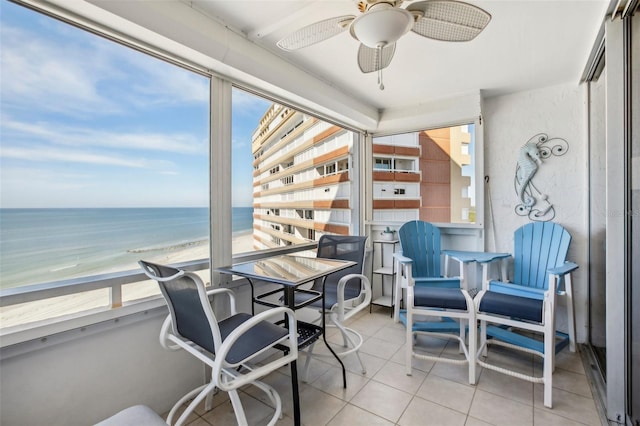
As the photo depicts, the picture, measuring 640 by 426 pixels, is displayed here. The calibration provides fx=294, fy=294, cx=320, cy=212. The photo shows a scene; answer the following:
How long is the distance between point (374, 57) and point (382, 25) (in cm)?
44

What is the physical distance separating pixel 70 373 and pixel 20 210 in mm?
836

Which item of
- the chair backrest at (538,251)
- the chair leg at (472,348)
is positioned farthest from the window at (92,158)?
the chair backrest at (538,251)

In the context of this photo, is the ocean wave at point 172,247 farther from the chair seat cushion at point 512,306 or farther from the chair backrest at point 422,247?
the chair seat cushion at point 512,306

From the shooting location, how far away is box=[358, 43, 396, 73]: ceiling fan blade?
5.53 feet

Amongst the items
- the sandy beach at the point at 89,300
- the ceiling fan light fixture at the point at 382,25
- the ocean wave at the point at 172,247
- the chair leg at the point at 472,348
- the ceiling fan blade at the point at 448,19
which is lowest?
the chair leg at the point at 472,348

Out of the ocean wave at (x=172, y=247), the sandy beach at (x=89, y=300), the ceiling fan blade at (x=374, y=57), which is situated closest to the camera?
the sandy beach at (x=89, y=300)

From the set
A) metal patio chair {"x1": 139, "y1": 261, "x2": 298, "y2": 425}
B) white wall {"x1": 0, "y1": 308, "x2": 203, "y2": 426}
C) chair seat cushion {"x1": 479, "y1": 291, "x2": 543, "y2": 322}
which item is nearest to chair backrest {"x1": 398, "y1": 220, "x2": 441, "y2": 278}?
chair seat cushion {"x1": 479, "y1": 291, "x2": 543, "y2": 322}

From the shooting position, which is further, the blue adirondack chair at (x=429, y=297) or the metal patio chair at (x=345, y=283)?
the metal patio chair at (x=345, y=283)

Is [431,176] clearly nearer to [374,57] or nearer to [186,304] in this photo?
[374,57]

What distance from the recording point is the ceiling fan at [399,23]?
1300 millimetres

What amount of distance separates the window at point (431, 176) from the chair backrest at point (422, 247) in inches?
15.1

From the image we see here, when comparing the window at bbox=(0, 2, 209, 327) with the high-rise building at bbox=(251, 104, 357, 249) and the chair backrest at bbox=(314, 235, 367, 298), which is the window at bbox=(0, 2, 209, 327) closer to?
the high-rise building at bbox=(251, 104, 357, 249)

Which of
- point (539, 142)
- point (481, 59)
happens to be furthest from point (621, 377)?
point (481, 59)

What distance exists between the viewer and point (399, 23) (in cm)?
133
